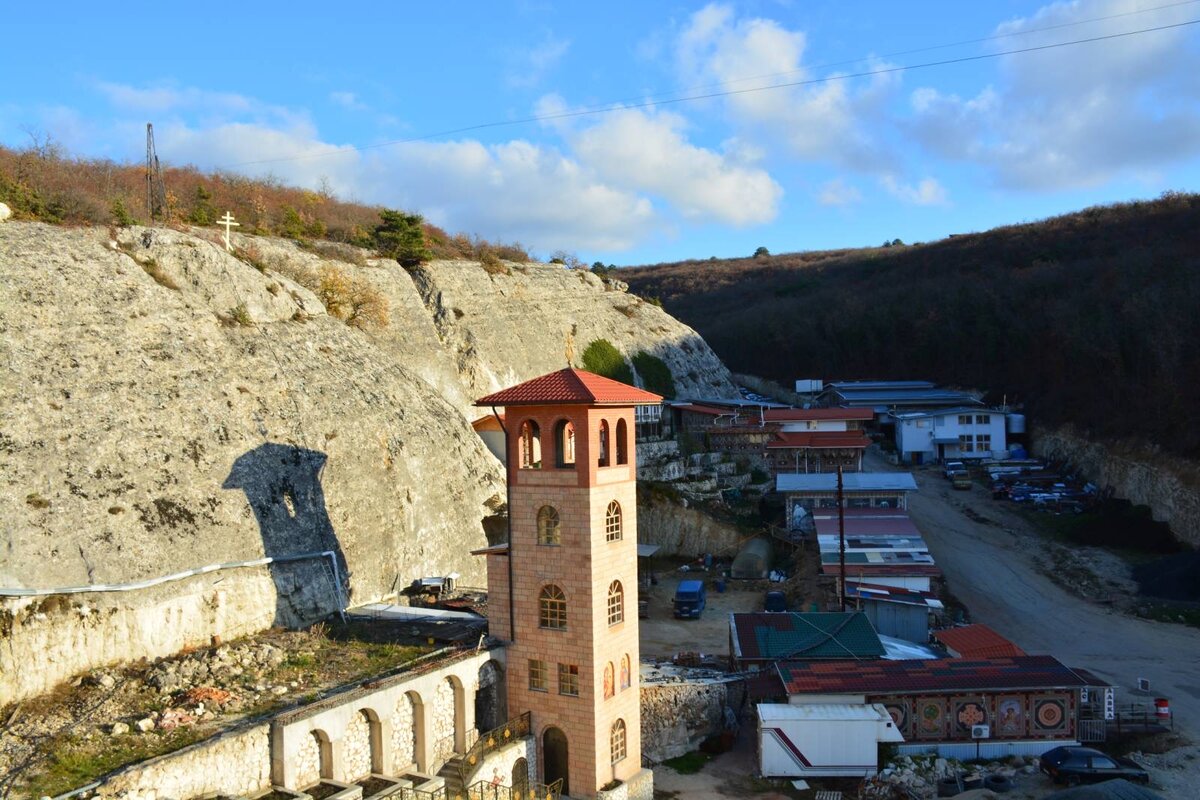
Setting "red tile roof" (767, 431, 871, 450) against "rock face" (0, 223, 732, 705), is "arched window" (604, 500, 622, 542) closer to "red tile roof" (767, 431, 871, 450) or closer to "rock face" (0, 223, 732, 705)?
"rock face" (0, 223, 732, 705)

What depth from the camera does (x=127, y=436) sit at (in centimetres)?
2447

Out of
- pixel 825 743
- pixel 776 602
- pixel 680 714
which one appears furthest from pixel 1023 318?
pixel 680 714

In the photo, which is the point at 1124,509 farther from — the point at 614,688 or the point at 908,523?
the point at 614,688

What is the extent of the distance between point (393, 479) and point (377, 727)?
12.9m

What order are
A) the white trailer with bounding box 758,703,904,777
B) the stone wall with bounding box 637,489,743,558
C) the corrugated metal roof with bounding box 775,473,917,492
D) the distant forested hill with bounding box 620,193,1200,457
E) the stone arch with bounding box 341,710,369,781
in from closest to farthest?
1. the stone arch with bounding box 341,710,369,781
2. the white trailer with bounding box 758,703,904,777
3. the corrugated metal roof with bounding box 775,473,917,492
4. the stone wall with bounding box 637,489,743,558
5. the distant forested hill with bounding box 620,193,1200,457

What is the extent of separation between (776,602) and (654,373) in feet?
100

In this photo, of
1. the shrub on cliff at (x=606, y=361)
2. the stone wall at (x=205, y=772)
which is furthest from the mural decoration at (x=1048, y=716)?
the shrub on cliff at (x=606, y=361)

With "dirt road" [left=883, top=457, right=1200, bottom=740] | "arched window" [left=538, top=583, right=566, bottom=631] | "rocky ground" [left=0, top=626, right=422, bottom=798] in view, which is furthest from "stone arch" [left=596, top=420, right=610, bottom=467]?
"dirt road" [left=883, top=457, right=1200, bottom=740]

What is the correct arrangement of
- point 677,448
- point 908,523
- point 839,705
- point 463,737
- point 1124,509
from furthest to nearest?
1. point 677,448
2. point 1124,509
3. point 908,523
4. point 839,705
5. point 463,737

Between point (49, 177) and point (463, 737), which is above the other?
point (49, 177)

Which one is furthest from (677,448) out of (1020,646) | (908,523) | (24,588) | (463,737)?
(24,588)

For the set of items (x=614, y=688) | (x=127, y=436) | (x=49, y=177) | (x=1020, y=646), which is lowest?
(x=1020, y=646)

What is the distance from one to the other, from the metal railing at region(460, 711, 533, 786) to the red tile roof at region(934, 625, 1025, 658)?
52.8 ft

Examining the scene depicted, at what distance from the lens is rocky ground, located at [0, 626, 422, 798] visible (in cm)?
1605
